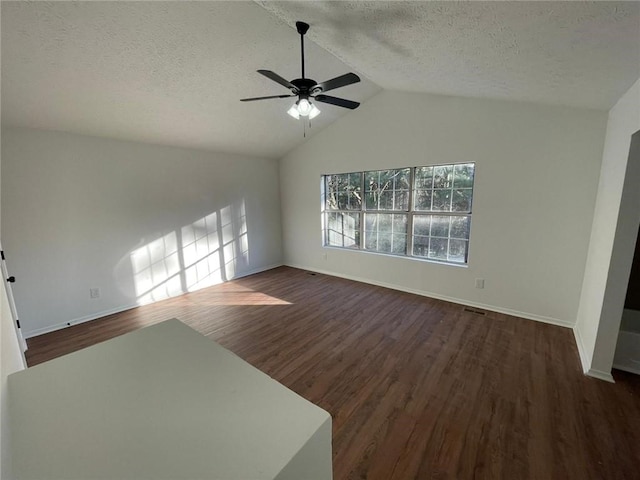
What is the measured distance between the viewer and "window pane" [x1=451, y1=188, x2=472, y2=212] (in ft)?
11.5

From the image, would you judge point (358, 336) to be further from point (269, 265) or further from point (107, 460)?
point (269, 265)

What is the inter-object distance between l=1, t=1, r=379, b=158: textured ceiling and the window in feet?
4.74

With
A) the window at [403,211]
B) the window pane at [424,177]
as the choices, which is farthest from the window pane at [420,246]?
the window pane at [424,177]

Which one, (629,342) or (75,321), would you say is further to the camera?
(75,321)

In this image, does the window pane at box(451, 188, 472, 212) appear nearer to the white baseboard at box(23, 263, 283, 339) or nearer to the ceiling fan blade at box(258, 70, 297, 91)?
the ceiling fan blade at box(258, 70, 297, 91)

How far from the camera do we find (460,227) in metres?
3.61

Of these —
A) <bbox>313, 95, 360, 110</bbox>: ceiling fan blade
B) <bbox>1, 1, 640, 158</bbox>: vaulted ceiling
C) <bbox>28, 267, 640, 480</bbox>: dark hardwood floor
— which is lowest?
<bbox>28, 267, 640, 480</bbox>: dark hardwood floor

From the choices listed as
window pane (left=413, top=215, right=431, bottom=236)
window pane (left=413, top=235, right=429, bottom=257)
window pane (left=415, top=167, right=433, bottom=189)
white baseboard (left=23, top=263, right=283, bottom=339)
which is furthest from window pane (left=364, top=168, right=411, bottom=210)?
white baseboard (left=23, top=263, right=283, bottom=339)

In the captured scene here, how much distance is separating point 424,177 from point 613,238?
2.13 m

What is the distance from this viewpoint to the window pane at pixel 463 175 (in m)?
3.43

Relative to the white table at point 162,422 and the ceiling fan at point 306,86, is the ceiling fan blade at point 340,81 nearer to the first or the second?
the ceiling fan at point 306,86

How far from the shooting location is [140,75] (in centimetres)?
237

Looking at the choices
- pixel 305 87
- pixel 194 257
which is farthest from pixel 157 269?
pixel 305 87

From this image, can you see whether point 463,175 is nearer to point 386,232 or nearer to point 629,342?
point 386,232
